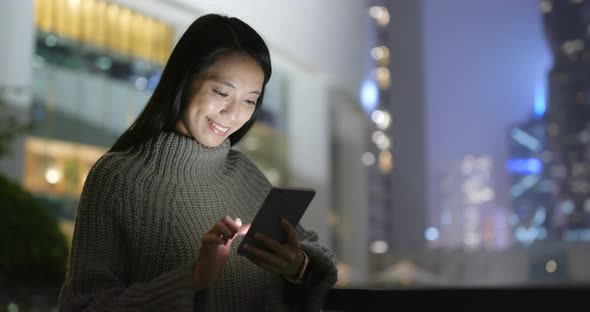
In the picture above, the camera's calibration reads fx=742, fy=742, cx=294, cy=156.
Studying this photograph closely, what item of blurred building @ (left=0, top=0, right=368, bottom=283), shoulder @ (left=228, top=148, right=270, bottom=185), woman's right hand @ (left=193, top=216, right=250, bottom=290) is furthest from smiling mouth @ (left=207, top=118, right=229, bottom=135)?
blurred building @ (left=0, top=0, right=368, bottom=283)

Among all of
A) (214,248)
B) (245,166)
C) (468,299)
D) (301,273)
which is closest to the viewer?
(468,299)

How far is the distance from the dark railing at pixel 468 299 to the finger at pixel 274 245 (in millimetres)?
195

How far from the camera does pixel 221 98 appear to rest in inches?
61.6

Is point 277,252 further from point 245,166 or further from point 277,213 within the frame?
point 245,166

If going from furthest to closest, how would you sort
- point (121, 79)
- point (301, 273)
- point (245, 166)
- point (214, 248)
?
point (121, 79) → point (245, 166) → point (301, 273) → point (214, 248)

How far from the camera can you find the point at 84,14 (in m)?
10.7

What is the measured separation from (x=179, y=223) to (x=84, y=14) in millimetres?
9844

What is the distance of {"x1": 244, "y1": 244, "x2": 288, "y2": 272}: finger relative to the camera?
1323 millimetres

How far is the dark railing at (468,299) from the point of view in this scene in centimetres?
110

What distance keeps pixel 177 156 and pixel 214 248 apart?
0.32 metres

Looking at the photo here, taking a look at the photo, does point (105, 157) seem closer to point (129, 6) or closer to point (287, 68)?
point (129, 6)

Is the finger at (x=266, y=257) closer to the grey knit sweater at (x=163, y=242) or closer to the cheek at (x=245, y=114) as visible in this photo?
the grey knit sweater at (x=163, y=242)

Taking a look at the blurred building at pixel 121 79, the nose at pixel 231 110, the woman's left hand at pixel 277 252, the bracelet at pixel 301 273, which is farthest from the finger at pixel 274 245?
the blurred building at pixel 121 79

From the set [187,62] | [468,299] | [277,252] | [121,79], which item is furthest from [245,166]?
[121,79]
